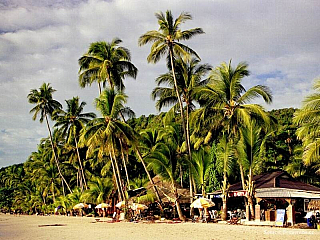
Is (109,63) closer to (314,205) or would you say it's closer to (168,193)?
(168,193)

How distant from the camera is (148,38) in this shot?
26375mm

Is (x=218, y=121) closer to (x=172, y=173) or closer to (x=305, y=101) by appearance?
(x=172, y=173)

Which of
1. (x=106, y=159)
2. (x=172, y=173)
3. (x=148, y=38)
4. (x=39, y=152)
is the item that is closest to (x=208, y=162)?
(x=172, y=173)

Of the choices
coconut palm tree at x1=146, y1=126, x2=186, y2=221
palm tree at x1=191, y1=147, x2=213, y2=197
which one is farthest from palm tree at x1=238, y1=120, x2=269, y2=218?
coconut palm tree at x1=146, y1=126, x2=186, y2=221

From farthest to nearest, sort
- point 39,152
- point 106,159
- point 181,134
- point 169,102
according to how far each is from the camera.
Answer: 1. point 39,152
2. point 106,159
3. point 181,134
4. point 169,102

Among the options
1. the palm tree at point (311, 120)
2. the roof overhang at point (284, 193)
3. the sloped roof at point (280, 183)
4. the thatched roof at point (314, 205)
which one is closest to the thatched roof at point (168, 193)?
the sloped roof at point (280, 183)

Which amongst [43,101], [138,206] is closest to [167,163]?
[138,206]

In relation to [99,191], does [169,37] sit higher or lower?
higher

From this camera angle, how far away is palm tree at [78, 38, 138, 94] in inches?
1179

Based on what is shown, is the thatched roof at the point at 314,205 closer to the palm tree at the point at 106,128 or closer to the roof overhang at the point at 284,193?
the roof overhang at the point at 284,193

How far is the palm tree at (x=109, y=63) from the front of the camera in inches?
1179

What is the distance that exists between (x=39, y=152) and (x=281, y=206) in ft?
161

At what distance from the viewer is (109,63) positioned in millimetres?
→ 29422

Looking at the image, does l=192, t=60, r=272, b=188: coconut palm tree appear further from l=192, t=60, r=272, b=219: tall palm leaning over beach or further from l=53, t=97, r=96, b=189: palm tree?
l=53, t=97, r=96, b=189: palm tree
